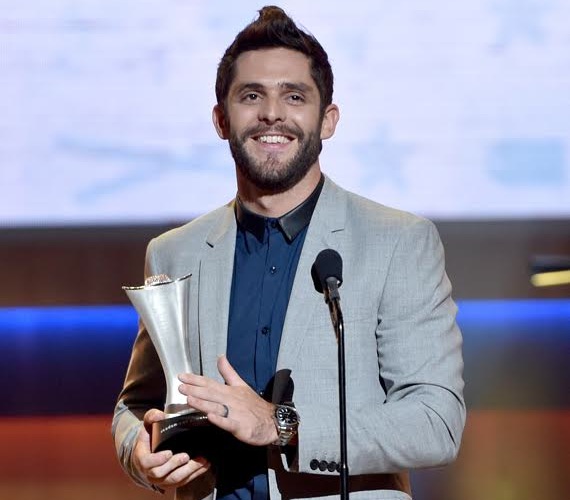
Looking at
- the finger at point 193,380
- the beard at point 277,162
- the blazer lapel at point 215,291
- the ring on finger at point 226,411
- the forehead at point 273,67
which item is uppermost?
the forehead at point 273,67

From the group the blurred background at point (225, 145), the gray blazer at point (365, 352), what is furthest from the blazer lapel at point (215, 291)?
the blurred background at point (225, 145)

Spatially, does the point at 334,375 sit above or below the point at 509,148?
below

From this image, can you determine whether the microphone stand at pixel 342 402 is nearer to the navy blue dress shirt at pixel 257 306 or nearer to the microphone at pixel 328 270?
the microphone at pixel 328 270

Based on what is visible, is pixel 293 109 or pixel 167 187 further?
pixel 167 187

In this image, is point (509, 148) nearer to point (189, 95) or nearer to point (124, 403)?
point (189, 95)

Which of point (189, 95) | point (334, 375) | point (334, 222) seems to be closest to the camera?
point (334, 375)

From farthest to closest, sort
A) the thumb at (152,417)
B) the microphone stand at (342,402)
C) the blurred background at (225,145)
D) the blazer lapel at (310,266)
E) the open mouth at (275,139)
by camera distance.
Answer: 1. the blurred background at (225,145)
2. the open mouth at (275,139)
3. the blazer lapel at (310,266)
4. the thumb at (152,417)
5. the microphone stand at (342,402)

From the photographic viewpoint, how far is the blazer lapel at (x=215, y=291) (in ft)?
6.81

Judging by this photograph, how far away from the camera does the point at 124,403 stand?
2.26 meters

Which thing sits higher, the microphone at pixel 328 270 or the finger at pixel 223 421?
the microphone at pixel 328 270

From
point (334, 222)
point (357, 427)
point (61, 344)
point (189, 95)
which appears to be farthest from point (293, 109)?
point (61, 344)

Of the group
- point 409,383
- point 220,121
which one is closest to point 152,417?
point 409,383

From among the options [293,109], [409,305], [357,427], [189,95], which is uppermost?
[189,95]

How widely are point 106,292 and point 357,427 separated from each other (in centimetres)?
306
